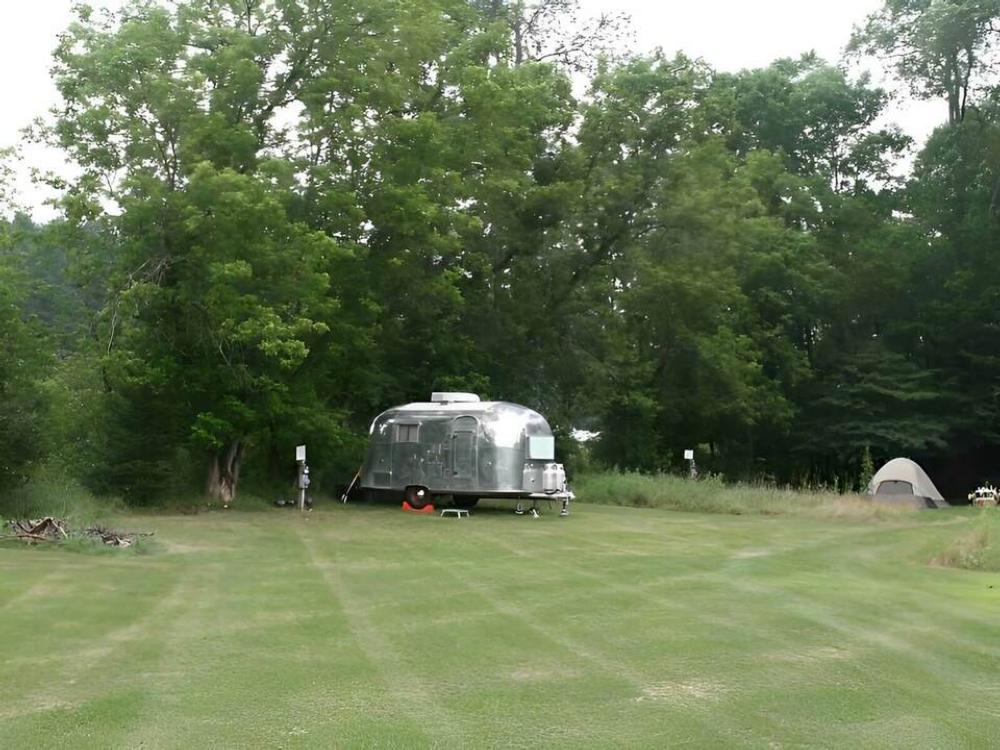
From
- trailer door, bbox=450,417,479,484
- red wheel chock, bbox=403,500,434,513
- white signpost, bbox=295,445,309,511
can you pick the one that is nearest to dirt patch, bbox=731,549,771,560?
trailer door, bbox=450,417,479,484

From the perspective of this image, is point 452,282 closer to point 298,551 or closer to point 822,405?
point 298,551

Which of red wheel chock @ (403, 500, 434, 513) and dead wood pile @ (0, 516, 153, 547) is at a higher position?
red wheel chock @ (403, 500, 434, 513)

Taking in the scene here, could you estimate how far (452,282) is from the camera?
1083 inches

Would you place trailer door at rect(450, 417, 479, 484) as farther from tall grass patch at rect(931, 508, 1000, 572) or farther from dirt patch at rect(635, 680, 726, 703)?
dirt patch at rect(635, 680, 726, 703)

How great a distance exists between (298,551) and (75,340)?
12.0 metres

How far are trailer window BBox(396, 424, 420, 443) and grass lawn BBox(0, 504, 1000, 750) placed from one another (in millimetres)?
9992

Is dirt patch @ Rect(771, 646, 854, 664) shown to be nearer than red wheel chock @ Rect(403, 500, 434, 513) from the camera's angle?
Yes

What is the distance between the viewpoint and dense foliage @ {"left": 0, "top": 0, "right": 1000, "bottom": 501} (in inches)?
848

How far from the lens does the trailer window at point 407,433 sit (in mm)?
23750

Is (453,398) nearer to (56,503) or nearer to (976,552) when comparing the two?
(56,503)

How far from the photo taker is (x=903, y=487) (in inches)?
1148

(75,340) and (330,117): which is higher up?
(330,117)

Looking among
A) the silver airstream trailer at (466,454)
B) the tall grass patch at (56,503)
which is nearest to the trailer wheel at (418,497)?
the silver airstream trailer at (466,454)

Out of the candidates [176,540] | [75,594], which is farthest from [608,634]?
[176,540]
